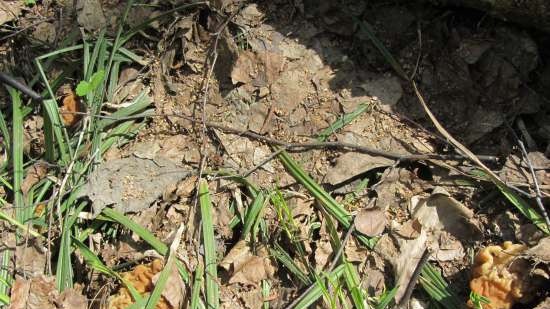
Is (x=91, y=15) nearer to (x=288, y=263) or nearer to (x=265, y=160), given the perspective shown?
(x=265, y=160)

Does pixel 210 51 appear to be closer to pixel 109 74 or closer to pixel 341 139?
pixel 109 74

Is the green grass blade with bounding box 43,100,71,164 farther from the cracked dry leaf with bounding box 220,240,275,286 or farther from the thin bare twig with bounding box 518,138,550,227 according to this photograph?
the thin bare twig with bounding box 518,138,550,227

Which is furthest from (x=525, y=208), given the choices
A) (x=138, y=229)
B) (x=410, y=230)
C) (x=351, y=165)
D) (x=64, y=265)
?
(x=64, y=265)

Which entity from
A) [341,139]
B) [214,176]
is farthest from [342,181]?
[214,176]

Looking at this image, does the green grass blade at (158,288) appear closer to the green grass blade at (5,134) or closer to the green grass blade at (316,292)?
the green grass blade at (316,292)

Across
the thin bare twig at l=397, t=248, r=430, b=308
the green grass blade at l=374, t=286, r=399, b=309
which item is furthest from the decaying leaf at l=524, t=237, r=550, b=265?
the green grass blade at l=374, t=286, r=399, b=309

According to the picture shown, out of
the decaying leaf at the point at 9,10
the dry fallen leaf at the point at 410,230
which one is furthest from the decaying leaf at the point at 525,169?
the decaying leaf at the point at 9,10

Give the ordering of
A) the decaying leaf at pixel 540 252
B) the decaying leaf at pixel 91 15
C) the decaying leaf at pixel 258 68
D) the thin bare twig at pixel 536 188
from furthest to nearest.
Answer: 1. the decaying leaf at pixel 91 15
2. the decaying leaf at pixel 258 68
3. the thin bare twig at pixel 536 188
4. the decaying leaf at pixel 540 252
